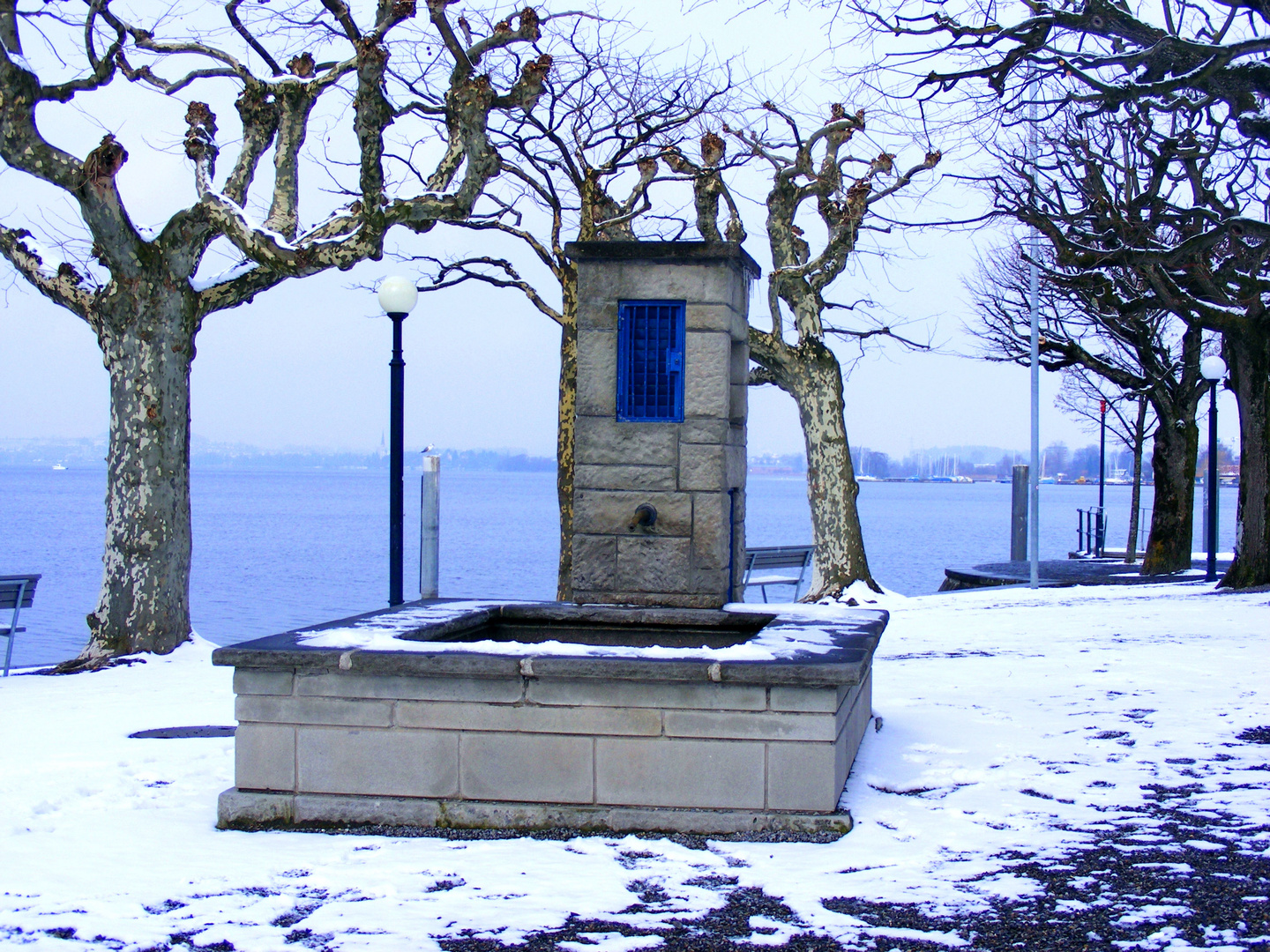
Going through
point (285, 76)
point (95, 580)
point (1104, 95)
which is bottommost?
point (95, 580)

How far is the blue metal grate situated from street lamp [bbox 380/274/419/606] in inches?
174

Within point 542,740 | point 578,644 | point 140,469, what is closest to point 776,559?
point 140,469

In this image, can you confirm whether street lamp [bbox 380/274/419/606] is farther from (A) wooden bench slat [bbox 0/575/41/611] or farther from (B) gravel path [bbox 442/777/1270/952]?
(B) gravel path [bbox 442/777/1270/952]

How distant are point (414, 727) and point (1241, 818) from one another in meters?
3.68

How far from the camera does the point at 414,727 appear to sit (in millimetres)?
5637

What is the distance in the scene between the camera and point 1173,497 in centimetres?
2270

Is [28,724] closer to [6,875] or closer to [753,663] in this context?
[6,875]

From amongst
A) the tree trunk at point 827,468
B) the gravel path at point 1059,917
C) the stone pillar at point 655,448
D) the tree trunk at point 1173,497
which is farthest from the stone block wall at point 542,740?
the tree trunk at point 1173,497

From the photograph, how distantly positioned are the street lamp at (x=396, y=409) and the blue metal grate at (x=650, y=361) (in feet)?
14.5

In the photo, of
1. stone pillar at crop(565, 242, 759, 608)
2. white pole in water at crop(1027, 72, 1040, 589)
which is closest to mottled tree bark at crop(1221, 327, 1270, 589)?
white pole in water at crop(1027, 72, 1040, 589)

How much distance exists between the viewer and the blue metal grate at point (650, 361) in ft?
24.6

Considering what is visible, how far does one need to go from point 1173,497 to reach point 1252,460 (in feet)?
21.5

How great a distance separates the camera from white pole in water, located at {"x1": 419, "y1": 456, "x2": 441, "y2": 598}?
14.8 m

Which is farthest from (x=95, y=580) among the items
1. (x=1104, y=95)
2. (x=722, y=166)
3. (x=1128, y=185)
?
(x=1104, y=95)
